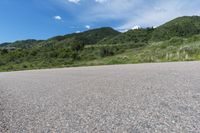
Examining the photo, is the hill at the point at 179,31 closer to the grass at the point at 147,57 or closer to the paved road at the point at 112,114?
the grass at the point at 147,57

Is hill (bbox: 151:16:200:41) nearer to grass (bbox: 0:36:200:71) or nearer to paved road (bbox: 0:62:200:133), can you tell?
grass (bbox: 0:36:200:71)

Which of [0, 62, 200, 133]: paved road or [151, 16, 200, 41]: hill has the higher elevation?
[151, 16, 200, 41]: hill

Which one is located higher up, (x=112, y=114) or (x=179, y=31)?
(x=179, y=31)

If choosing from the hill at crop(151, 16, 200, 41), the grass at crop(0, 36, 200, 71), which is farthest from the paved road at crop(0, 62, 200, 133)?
the hill at crop(151, 16, 200, 41)

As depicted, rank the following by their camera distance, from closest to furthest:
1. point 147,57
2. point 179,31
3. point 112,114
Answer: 1. point 112,114
2. point 147,57
3. point 179,31

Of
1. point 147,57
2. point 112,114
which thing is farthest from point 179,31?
point 112,114

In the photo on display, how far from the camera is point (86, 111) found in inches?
202

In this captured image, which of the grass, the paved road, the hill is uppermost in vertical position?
the hill

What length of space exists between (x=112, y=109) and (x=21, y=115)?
174 centimetres

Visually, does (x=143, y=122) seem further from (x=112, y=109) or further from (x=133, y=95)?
(x=133, y=95)

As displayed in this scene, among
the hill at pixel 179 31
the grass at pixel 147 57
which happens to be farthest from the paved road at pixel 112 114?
the hill at pixel 179 31

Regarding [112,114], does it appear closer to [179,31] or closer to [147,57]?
[147,57]

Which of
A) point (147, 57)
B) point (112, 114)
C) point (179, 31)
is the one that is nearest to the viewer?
point (112, 114)

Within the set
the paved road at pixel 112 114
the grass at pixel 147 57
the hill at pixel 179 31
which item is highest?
the hill at pixel 179 31
